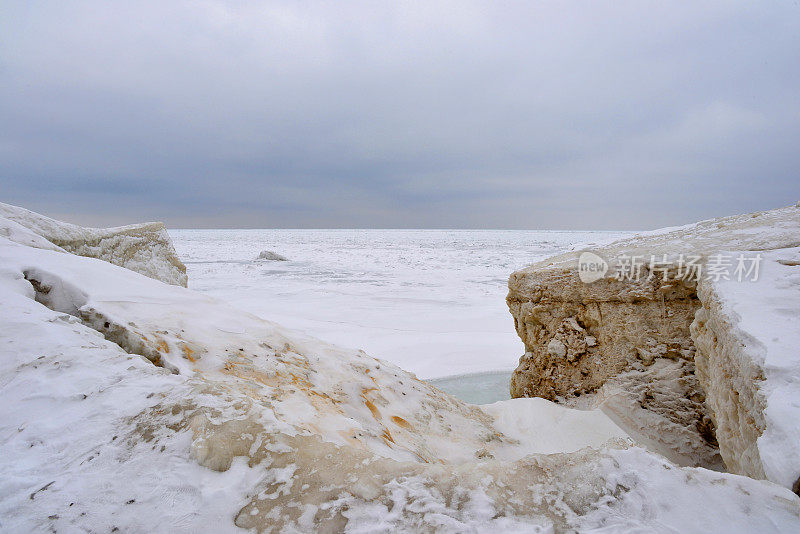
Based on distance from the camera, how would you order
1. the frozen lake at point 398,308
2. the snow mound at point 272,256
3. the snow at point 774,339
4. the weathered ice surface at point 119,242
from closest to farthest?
1. the snow at point 774,339
2. the weathered ice surface at point 119,242
3. the frozen lake at point 398,308
4. the snow mound at point 272,256

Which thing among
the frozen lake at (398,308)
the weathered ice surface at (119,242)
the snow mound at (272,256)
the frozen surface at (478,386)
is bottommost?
the frozen surface at (478,386)

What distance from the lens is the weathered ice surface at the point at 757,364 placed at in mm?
1284

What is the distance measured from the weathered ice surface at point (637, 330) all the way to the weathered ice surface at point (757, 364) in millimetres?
565

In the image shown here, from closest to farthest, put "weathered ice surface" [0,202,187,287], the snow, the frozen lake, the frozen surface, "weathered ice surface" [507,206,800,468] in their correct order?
the snow → "weathered ice surface" [507,206,800,468] → "weathered ice surface" [0,202,187,287] → the frozen surface → the frozen lake

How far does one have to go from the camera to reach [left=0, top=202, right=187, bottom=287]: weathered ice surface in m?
3.30

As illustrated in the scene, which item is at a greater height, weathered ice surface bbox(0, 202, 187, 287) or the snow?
weathered ice surface bbox(0, 202, 187, 287)

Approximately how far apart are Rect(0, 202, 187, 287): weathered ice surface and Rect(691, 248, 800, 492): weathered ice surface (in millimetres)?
4145

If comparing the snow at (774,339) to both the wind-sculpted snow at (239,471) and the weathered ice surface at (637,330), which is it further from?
the weathered ice surface at (637,330)

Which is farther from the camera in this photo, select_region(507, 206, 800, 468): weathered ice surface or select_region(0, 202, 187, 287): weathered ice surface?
select_region(0, 202, 187, 287): weathered ice surface

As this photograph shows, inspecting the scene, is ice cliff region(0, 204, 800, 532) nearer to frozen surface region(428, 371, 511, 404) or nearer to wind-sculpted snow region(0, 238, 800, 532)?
wind-sculpted snow region(0, 238, 800, 532)

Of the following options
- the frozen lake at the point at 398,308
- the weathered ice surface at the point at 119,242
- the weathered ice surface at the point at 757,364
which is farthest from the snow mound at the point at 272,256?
the weathered ice surface at the point at 757,364

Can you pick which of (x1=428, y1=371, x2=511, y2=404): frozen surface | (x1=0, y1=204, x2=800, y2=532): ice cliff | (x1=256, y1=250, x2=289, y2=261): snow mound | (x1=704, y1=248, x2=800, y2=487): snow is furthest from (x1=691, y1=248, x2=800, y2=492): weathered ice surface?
(x1=256, y1=250, x2=289, y2=261): snow mound

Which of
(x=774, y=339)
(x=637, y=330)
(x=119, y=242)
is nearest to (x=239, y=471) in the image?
(x=774, y=339)

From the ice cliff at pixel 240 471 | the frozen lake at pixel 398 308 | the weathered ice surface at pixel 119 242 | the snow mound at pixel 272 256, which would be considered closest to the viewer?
the ice cliff at pixel 240 471
